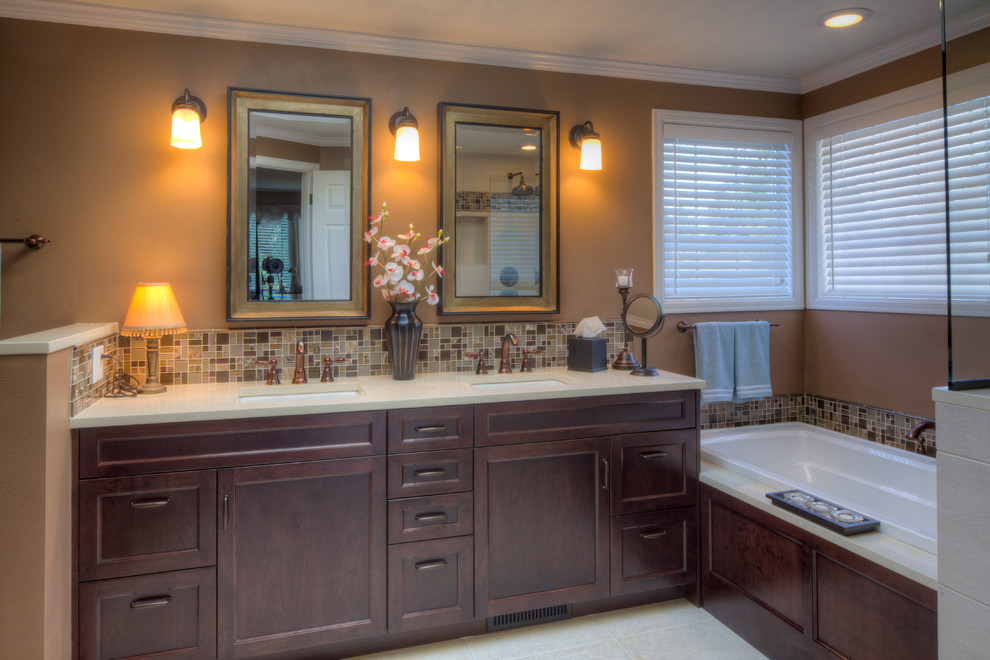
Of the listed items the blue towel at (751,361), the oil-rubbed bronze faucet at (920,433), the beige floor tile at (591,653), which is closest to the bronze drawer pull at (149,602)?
the beige floor tile at (591,653)

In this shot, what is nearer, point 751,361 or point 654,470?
point 654,470

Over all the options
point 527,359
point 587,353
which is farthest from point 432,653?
point 587,353

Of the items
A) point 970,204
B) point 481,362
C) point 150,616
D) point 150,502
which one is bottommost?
→ point 150,616

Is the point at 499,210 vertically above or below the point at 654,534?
above

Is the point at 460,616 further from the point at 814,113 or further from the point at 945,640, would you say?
the point at 814,113

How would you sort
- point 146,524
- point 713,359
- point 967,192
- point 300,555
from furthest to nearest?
point 713,359
point 300,555
point 146,524
point 967,192

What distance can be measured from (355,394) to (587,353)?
1.08 meters

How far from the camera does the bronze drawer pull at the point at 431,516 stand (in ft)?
7.59

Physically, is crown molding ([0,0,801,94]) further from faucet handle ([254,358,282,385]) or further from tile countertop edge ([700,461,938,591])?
tile countertop edge ([700,461,938,591])

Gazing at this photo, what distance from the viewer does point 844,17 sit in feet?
8.57

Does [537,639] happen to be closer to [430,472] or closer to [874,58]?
[430,472]

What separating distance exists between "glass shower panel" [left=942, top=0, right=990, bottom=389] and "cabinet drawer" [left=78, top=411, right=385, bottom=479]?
5.73 ft

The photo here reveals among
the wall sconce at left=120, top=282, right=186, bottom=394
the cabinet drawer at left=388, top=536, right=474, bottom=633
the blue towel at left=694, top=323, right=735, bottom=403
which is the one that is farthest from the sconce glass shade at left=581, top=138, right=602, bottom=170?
the wall sconce at left=120, top=282, right=186, bottom=394

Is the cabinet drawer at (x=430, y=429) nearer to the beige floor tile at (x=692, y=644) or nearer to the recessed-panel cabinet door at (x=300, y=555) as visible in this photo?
the recessed-panel cabinet door at (x=300, y=555)
